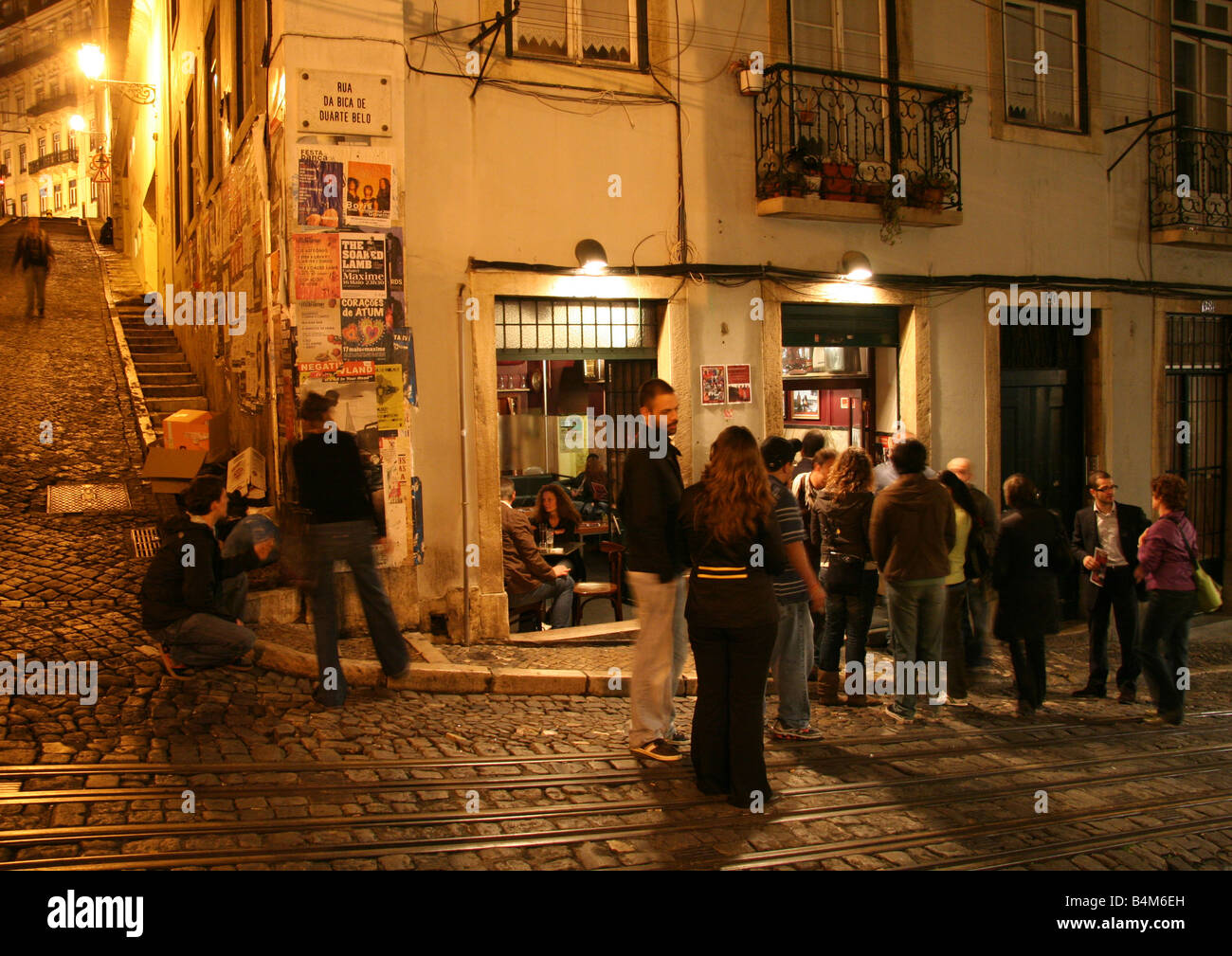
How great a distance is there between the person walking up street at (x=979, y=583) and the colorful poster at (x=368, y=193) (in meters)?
4.99

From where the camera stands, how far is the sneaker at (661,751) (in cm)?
576

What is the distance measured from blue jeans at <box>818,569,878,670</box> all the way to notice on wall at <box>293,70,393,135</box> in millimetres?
5174

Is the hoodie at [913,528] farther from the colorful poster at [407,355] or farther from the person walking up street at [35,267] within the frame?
the person walking up street at [35,267]

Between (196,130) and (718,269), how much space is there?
921cm

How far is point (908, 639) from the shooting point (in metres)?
7.09

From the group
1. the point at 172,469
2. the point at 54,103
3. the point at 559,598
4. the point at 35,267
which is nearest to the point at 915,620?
the point at 559,598

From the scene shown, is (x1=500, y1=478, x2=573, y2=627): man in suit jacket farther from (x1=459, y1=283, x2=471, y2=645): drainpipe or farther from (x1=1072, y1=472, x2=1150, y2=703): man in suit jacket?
(x1=1072, y1=472, x2=1150, y2=703): man in suit jacket

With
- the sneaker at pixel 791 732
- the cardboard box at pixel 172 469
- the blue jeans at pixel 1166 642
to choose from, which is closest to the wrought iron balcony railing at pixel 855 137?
the blue jeans at pixel 1166 642

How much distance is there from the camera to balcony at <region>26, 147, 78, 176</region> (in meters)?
56.0

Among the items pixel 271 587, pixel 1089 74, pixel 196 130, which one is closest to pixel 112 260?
pixel 196 130

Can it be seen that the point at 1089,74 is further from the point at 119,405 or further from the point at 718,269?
the point at 119,405

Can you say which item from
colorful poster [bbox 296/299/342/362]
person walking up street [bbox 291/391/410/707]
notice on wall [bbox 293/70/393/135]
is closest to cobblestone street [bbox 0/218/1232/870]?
person walking up street [bbox 291/391/410/707]

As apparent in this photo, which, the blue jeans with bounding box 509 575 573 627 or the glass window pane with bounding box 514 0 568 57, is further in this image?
the glass window pane with bounding box 514 0 568 57
